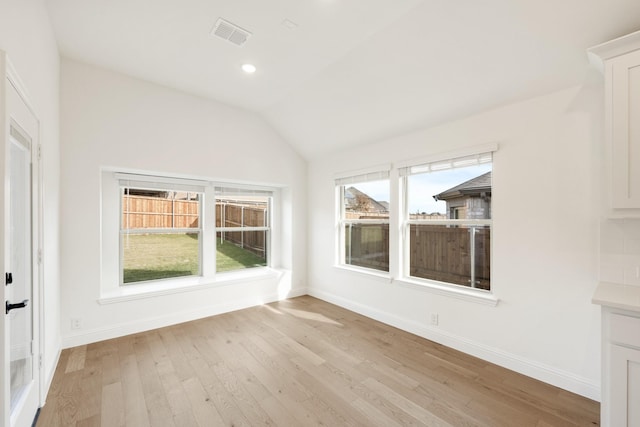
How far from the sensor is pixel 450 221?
Answer: 315 centimetres

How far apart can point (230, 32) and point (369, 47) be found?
1267 millimetres

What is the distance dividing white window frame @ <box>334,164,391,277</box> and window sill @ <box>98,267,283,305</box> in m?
1.09

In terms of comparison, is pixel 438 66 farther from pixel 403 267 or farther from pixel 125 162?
pixel 125 162

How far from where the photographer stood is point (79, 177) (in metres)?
3.03

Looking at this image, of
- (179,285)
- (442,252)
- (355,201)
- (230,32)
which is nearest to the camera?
(230,32)

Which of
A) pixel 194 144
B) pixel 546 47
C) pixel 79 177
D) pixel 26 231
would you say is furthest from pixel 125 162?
pixel 546 47

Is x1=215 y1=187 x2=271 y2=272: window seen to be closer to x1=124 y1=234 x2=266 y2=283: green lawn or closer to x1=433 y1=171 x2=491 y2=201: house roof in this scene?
x1=124 y1=234 x2=266 y2=283: green lawn

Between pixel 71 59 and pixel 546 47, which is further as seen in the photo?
pixel 71 59

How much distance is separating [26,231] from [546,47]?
3884 mm

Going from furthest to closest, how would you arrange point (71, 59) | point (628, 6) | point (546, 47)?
point (71, 59)
point (546, 47)
point (628, 6)

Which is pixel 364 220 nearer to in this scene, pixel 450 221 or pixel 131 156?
pixel 450 221

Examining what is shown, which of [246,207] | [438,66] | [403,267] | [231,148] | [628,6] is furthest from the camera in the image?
[246,207]

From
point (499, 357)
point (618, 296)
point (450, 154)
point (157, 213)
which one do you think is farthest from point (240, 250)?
point (618, 296)

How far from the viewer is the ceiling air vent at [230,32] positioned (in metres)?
2.40
